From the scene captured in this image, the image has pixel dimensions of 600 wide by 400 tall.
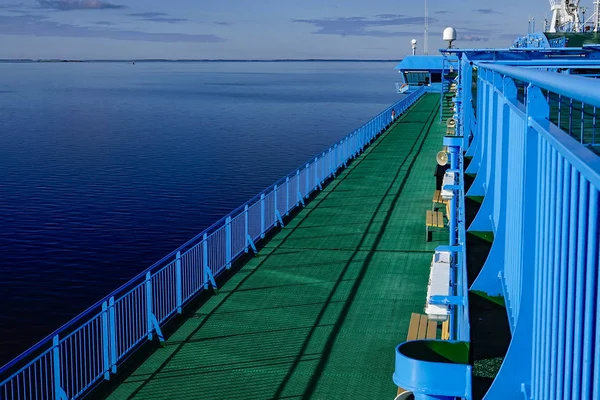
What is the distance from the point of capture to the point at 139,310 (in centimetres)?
1010

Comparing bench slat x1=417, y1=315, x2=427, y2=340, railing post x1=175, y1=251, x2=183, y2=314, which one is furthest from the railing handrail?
railing post x1=175, y1=251, x2=183, y2=314

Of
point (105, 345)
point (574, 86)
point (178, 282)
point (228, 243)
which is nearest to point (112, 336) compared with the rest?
point (105, 345)

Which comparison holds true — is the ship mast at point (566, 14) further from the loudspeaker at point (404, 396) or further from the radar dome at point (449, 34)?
the loudspeaker at point (404, 396)

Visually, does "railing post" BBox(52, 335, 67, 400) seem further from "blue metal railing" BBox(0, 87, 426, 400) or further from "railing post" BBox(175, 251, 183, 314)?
"railing post" BBox(175, 251, 183, 314)

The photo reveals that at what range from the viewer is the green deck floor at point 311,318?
8586 millimetres

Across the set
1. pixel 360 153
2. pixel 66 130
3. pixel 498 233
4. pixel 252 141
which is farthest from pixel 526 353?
pixel 66 130

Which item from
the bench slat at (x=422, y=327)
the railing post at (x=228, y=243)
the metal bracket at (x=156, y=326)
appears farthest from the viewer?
the railing post at (x=228, y=243)

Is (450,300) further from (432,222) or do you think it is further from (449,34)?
(449,34)

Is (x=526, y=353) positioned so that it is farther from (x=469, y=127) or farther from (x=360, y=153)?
(x=360, y=153)

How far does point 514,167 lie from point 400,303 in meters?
7.82

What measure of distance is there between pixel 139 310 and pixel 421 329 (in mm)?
3575

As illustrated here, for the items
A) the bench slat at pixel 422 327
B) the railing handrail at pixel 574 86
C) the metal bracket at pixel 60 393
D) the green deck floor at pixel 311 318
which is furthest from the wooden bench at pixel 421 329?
the railing handrail at pixel 574 86

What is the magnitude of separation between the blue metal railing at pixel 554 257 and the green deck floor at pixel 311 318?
5362mm

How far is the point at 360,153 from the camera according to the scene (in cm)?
2836
